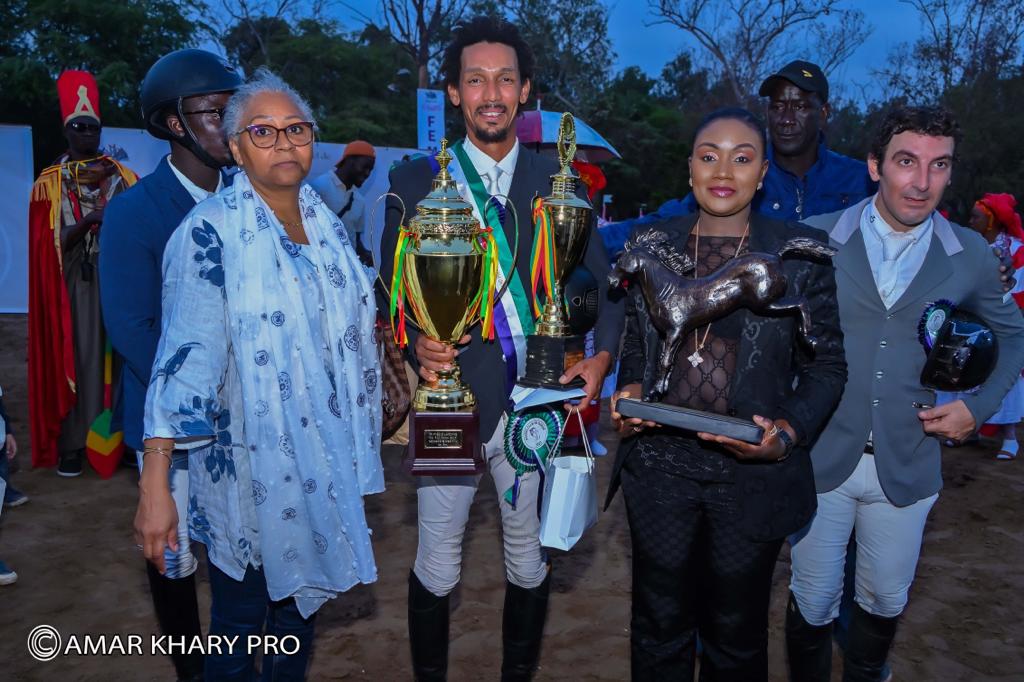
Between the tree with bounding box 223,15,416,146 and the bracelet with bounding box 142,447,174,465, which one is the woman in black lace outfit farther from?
the tree with bounding box 223,15,416,146

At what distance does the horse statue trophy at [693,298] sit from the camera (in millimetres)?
2027

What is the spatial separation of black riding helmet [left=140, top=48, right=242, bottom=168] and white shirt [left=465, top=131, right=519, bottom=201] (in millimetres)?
872

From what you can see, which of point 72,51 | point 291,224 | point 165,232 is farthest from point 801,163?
point 72,51

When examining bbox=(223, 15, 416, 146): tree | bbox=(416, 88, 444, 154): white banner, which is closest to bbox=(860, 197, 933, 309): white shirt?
bbox=(416, 88, 444, 154): white banner

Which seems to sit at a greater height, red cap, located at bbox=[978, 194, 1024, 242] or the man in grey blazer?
red cap, located at bbox=[978, 194, 1024, 242]

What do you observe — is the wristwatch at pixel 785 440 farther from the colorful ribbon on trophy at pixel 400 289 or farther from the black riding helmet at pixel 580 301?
A: the colorful ribbon on trophy at pixel 400 289

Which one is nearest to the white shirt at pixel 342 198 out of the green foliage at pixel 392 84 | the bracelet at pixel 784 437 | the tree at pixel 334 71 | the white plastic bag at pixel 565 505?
the white plastic bag at pixel 565 505

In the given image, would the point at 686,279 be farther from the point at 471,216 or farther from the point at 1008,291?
the point at 1008,291

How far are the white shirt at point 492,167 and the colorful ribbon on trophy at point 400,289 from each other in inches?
14.4

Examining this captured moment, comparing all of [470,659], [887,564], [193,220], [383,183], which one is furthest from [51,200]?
[383,183]

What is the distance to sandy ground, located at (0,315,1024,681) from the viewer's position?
3.22 m

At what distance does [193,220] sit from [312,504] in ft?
2.83

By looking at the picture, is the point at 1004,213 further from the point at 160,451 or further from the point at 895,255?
the point at 160,451

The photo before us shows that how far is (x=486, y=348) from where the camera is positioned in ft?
8.75
